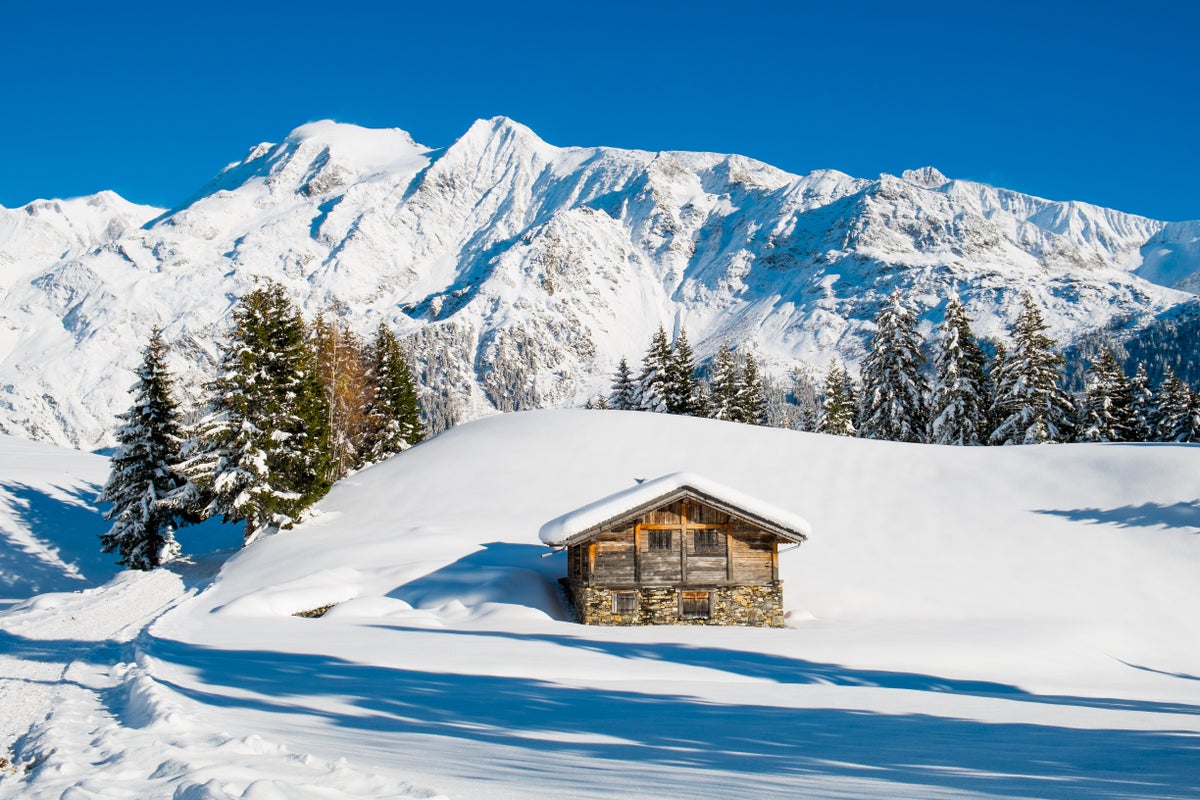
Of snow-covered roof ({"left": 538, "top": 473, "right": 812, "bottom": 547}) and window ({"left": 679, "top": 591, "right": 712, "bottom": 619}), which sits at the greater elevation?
snow-covered roof ({"left": 538, "top": 473, "right": 812, "bottom": 547})

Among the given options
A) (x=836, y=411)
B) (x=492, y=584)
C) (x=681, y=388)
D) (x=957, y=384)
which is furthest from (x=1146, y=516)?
(x=681, y=388)

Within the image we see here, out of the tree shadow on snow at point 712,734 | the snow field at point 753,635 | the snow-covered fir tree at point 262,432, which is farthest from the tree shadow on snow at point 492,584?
the tree shadow on snow at point 712,734

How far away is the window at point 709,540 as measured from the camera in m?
27.2

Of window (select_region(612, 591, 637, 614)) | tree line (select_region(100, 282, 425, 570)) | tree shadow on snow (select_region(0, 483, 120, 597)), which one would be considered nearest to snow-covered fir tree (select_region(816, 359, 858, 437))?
window (select_region(612, 591, 637, 614))

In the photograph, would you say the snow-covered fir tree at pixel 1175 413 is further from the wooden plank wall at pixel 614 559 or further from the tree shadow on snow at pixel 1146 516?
the wooden plank wall at pixel 614 559

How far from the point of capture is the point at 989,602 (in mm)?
28672

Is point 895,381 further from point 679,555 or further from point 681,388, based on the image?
point 679,555

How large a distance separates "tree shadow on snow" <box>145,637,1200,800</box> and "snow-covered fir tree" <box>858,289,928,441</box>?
4280 cm

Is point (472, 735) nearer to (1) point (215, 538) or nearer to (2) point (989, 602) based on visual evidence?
(2) point (989, 602)

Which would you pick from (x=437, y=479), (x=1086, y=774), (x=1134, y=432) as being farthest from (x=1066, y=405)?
(x=1086, y=774)

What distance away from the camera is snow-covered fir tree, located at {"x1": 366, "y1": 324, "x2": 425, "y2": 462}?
182 ft

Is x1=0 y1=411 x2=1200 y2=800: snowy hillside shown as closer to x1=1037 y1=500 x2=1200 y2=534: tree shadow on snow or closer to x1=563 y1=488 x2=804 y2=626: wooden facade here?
x1=1037 y1=500 x2=1200 y2=534: tree shadow on snow

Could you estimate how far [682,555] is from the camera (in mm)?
26922

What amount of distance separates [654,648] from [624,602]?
287 inches
